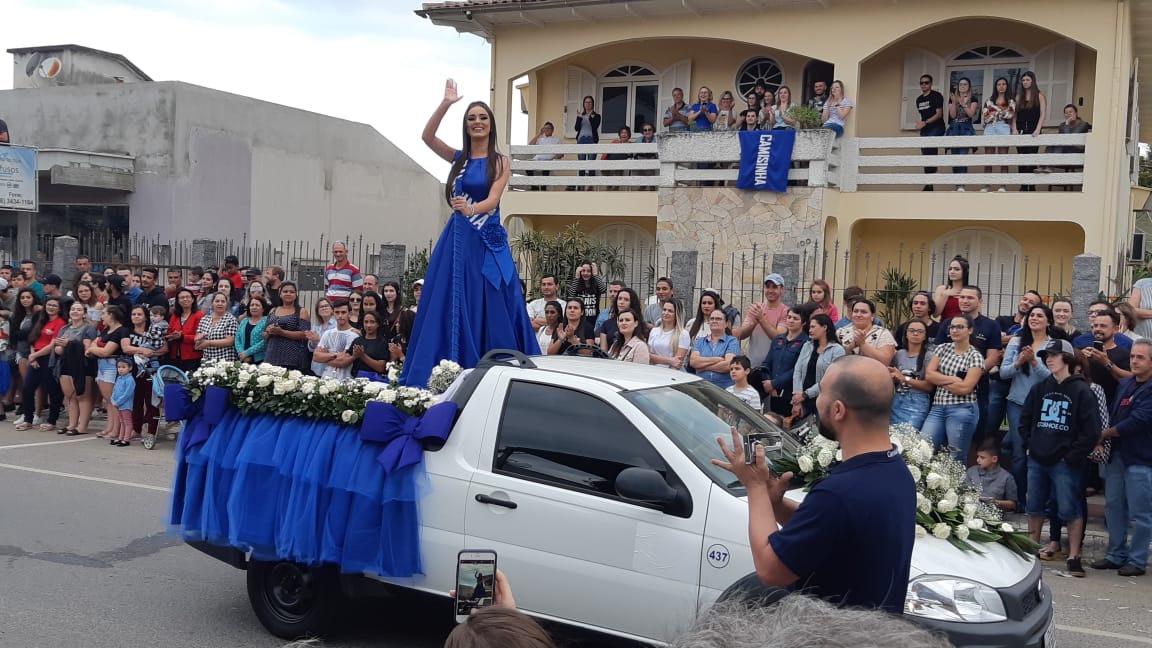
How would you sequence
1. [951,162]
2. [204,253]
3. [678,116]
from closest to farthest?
[951,162] < [678,116] < [204,253]

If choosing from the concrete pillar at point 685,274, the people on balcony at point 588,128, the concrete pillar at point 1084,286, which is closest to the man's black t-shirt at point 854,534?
the concrete pillar at point 1084,286

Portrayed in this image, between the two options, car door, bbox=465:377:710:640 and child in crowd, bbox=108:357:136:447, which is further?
child in crowd, bbox=108:357:136:447

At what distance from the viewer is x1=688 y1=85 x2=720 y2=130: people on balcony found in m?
19.7

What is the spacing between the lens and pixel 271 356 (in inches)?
476

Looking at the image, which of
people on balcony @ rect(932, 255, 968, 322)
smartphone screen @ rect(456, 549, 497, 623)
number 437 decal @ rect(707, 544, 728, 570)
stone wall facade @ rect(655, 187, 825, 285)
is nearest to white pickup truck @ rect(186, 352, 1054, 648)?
number 437 decal @ rect(707, 544, 728, 570)

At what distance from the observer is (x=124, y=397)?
13.2 meters

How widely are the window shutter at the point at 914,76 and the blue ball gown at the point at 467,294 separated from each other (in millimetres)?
14738

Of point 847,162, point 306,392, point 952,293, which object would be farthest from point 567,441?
point 847,162

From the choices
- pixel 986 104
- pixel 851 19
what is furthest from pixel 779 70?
pixel 986 104

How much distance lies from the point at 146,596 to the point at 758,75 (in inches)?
674

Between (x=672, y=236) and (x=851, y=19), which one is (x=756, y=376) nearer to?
(x=672, y=236)

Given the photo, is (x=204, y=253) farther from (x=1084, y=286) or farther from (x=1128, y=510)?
(x=1128, y=510)

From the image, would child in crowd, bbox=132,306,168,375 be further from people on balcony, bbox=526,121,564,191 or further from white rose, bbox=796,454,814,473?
white rose, bbox=796,454,814,473

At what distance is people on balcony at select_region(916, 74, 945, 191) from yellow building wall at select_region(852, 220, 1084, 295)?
3.25 feet
